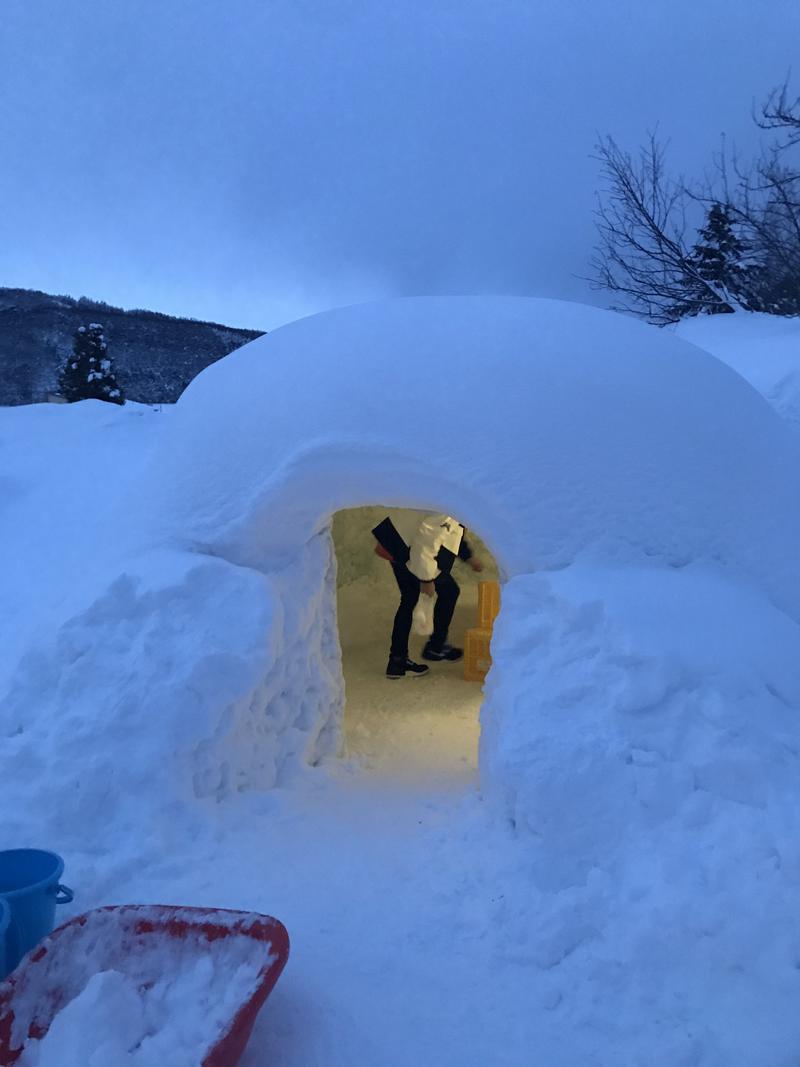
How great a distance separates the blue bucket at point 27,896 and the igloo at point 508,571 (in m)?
0.27

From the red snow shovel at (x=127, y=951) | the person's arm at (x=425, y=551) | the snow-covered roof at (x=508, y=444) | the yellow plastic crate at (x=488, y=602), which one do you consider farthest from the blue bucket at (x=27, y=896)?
the yellow plastic crate at (x=488, y=602)

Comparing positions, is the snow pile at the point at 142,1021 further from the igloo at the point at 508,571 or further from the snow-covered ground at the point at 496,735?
the igloo at the point at 508,571

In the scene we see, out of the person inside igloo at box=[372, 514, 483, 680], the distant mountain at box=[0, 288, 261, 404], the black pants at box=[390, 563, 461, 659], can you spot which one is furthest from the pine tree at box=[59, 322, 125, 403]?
the black pants at box=[390, 563, 461, 659]

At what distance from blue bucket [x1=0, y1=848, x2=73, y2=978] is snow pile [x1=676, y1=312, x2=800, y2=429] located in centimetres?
483

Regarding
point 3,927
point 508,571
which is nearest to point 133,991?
point 3,927

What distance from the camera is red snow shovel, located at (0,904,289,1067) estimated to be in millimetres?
1757

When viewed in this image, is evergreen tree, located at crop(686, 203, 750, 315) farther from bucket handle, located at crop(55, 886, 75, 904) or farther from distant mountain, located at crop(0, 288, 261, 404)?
bucket handle, located at crop(55, 886, 75, 904)

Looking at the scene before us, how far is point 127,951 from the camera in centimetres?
190

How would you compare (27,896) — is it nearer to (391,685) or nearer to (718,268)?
(391,685)

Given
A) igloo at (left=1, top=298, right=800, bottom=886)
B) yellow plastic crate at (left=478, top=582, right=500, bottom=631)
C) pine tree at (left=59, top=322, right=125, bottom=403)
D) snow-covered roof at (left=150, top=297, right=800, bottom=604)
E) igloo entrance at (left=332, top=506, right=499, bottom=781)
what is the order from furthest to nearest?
pine tree at (left=59, top=322, right=125, bottom=403)
yellow plastic crate at (left=478, top=582, right=500, bottom=631)
igloo entrance at (left=332, top=506, right=499, bottom=781)
snow-covered roof at (left=150, top=297, right=800, bottom=604)
igloo at (left=1, top=298, right=800, bottom=886)

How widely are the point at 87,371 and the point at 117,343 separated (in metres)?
1.69

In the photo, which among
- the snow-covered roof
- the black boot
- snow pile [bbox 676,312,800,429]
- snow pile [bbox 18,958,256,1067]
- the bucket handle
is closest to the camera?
snow pile [bbox 18,958,256,1067]

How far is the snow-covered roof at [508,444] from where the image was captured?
291 cm

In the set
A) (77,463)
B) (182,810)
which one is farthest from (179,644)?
(77,463)
